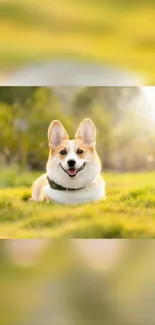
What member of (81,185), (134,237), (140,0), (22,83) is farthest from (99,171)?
(140,0)

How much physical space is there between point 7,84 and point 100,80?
0.45 meters

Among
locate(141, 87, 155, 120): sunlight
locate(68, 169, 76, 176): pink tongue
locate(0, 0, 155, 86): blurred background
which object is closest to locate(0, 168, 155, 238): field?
locate(68, 169, 76, 176): pink tongue

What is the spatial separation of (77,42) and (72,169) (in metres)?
0.60

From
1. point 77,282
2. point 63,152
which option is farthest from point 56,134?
point 77,282

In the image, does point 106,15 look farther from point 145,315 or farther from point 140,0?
point 145,315

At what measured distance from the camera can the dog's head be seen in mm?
3168

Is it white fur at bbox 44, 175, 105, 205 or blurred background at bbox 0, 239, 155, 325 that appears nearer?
blurred background at bbox 0, 239, 155, 325

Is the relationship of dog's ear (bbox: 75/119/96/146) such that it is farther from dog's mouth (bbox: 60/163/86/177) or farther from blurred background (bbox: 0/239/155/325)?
blurred background (bbox: 0/239/155/325)

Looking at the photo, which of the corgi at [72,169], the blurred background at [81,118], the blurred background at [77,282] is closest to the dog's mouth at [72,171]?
the corgi at [72,169]

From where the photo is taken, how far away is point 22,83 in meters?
3.22

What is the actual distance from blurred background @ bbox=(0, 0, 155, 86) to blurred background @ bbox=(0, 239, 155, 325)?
79 centimetres

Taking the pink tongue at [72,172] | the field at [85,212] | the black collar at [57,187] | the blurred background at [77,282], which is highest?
the pink tongue at [72,172]

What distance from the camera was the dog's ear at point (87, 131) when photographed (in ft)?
10.5

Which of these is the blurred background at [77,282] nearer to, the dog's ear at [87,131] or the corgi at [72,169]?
the corgi at [72,169]
